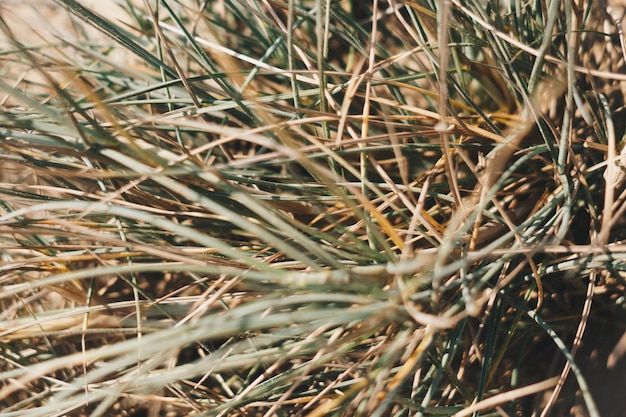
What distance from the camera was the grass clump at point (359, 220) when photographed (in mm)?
559

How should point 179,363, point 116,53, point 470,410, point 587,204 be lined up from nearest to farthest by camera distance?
point 470,410 < point 587,204 < point 179,363 < point 116,53

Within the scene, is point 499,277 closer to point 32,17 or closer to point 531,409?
point 531,409

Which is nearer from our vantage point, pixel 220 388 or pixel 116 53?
pixel 220 388

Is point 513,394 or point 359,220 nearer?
point 513,394

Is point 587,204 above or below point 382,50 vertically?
below

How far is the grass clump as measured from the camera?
1.83 ft

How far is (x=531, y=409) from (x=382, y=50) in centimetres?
52

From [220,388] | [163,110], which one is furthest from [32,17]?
[220,388]

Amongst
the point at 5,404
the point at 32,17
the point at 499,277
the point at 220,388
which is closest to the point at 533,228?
the point at 499,277

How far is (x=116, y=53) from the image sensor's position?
3.51ft

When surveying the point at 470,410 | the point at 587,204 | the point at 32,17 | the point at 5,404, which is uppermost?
the point at 32,17

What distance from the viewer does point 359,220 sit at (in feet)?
2.33

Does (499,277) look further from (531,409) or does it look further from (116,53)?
(116,53)

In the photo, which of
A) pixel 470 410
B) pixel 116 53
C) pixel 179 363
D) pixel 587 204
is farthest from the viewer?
pixel 116 53
